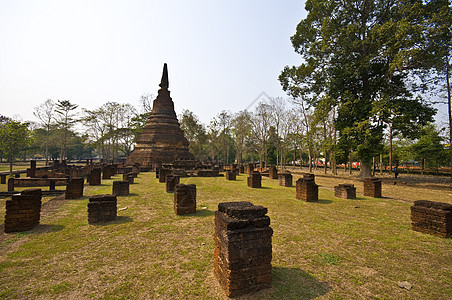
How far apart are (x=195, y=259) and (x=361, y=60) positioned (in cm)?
1869

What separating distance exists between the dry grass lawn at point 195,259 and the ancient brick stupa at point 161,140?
2269cm

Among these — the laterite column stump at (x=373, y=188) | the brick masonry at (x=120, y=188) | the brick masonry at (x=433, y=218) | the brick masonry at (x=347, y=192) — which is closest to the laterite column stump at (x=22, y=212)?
the brick masonry at (x=120, y=188)

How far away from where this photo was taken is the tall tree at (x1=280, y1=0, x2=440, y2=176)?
48.4ft

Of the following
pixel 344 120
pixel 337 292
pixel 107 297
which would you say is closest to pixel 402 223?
pixel 337 292

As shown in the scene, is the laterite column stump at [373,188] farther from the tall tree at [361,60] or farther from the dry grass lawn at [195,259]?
the tall tree at [361,60]

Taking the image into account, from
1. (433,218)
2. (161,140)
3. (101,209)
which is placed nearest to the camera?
(433,218)

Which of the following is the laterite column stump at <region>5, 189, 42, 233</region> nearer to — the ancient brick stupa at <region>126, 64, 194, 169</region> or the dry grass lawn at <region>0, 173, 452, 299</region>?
the dry grass lawn at <region>0, 173, 452, 299</region>

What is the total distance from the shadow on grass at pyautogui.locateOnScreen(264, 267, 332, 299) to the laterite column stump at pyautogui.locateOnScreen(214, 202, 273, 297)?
Answer: 180 mm

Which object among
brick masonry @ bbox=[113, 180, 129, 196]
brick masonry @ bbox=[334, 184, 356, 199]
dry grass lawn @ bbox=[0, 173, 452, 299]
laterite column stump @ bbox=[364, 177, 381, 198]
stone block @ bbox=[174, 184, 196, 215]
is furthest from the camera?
laterite column stump @ bbox=[364, 177, 381, 198]

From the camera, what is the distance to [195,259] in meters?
3.52

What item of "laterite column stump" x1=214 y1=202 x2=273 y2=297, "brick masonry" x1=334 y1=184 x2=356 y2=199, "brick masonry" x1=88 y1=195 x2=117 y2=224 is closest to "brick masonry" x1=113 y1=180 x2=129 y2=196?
"brick masonry" x1=88 y1=195 x2=117 y2=224

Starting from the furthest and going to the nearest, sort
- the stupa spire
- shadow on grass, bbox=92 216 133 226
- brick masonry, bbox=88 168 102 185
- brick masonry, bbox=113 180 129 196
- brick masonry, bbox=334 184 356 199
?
the stupa spire, brick masonry, bbox=88 168 102 185, brick masonry, bbox=113 180 129 196, brick masonry, bbox=334 184 356 199, shadow on grass, bbox=92 216 133 226

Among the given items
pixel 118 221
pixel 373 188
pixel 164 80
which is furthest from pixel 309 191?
pixel 164 80

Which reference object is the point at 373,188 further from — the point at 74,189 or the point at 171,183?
the point at 74,189
